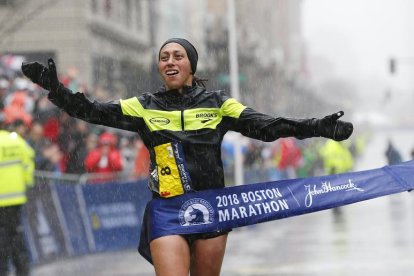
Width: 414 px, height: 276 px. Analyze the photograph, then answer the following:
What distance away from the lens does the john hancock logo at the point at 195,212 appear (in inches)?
218

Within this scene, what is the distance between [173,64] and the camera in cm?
555

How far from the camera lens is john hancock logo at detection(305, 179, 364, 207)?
6031 millimetres

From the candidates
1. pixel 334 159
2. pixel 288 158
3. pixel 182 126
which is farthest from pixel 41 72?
pixel 288 158

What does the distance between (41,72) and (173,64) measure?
719 mm

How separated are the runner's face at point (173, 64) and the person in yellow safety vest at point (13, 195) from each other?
533cm

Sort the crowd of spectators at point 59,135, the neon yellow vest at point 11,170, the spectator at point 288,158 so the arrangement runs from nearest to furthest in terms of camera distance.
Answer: the neon yellow vest at point 11,170 < the crowd of spectators at point 59,135 < the spectator at point 288,158

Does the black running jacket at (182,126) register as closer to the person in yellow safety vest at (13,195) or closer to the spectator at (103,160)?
the person in yellow safety vest at (13,195)

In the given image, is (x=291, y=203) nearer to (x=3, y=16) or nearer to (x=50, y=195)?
(x=50, y=195)

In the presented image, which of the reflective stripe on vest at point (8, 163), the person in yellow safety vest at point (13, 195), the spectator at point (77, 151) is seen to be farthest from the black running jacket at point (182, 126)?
the spectator at point (77, 151)

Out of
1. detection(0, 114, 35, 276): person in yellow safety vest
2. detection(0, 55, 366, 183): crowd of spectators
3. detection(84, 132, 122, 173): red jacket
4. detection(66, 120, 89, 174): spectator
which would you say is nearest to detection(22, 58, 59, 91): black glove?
detection(0, 114, 35, 276): person in yellow safety vest

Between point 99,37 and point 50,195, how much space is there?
2219 centimetres

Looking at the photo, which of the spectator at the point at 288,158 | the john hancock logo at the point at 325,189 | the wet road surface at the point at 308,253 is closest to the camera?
the john hancock logo at the point at 325,189

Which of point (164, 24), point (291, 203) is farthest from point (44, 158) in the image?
point (164, 24)

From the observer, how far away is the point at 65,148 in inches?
640
